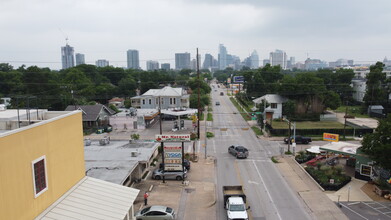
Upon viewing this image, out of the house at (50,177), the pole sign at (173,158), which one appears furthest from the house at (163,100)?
the house at (50,177)

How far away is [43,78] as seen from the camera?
6756 centimetres

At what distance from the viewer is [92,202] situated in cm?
1352

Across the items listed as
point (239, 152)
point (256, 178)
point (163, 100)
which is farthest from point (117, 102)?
point (256, 178)

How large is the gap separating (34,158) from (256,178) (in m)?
19.7

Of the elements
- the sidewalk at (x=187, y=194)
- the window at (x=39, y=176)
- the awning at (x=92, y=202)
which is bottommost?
the sidewalk at (x=187, y=194)

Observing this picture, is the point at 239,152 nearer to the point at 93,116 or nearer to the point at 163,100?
the point at 93,116

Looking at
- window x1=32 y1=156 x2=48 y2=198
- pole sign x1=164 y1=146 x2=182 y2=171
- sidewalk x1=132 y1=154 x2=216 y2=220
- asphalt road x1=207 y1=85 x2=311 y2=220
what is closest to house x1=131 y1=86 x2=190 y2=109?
asphalt road x1=207 y1=85 x2=311 y2=220

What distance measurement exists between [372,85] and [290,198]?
53.1m

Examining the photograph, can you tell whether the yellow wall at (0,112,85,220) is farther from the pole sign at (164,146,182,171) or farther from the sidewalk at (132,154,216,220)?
the pole sign at (164,146,182,171)

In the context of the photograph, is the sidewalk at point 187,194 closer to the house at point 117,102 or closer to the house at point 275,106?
the house at point 275,106

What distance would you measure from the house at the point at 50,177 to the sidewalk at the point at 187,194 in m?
5.21

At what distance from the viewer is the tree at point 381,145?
22000mm

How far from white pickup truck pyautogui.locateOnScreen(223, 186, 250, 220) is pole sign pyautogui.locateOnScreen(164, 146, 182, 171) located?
602 cm

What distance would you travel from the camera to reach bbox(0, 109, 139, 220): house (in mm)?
9756
